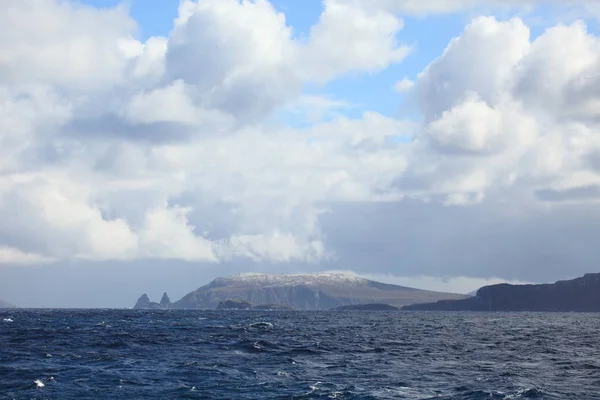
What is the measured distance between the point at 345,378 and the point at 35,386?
107ft

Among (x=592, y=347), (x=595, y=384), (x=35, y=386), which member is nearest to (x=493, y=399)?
(x=595, y=384)

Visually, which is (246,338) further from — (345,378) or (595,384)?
(595,384)

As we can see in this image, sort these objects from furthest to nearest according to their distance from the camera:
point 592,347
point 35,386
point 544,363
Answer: point 592,347, point 544,363, point 35,386

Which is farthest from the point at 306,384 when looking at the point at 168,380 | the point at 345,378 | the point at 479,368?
the point at 479,368

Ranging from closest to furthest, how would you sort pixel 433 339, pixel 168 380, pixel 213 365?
pixel 168 380 → pixel 213 365 → pixel 433 339

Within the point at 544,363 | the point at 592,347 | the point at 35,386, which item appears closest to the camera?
the point at 35,386

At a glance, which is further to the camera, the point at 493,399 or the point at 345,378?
the point at 345,378

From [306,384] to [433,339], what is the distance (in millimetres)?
71580

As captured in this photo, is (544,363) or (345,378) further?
(544,363)

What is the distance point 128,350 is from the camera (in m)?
106

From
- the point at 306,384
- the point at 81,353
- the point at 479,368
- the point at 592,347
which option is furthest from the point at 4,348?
the point at 592,347

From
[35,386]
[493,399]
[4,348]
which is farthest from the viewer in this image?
[4,348]

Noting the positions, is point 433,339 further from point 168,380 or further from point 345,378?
point 168,380

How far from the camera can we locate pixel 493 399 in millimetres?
65938
